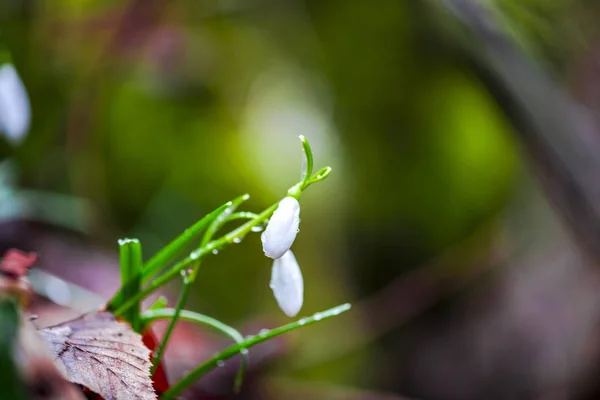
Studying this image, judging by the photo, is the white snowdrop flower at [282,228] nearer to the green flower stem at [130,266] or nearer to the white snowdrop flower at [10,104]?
the green flower stem at [130,266]

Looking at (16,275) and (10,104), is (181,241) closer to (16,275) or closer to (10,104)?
(16,275)

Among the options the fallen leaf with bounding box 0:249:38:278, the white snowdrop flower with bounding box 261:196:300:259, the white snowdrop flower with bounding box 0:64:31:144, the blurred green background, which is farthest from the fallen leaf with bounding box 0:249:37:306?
the blurred green background

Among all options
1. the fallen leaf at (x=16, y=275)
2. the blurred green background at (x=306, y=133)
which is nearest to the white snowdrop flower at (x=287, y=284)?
the fallen leaf at (x=16, y=275)

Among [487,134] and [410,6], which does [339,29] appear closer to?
[410,6]

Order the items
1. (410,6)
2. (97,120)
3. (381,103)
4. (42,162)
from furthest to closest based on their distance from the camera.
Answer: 1. (381,103)
2. (410,6)
3. (97,120)
4. (42,162)

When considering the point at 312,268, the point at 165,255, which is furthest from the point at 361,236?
the point at 165,255

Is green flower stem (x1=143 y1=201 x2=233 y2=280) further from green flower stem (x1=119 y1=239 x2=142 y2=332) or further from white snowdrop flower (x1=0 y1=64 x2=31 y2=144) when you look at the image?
white snowdrop flower (x1=0 y1=64 x2=31 y2=144)
